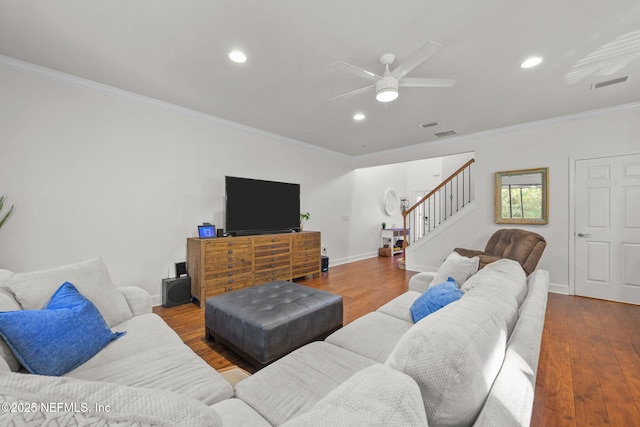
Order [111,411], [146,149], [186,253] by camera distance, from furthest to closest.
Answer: [186,253], [146,149], [111,411]

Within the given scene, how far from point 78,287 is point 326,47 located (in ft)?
8.63

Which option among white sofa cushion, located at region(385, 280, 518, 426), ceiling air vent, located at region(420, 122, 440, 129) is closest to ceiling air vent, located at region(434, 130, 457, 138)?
ceiling air vent, located at region(420, 122, 440, 129)

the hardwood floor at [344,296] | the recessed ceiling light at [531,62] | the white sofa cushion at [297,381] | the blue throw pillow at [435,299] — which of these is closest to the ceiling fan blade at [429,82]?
the recessed ceiling light at [531,62]

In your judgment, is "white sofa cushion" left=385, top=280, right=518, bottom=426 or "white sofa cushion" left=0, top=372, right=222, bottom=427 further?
"white sofa cushion" left=385, top=280, right=518, bottom=426

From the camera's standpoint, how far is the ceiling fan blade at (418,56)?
1812 mm

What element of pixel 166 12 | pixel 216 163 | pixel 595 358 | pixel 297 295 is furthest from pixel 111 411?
pixel 216 163

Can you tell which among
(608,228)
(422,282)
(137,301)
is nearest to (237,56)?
(137,301)

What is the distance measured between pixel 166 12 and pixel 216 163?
7.62 ft

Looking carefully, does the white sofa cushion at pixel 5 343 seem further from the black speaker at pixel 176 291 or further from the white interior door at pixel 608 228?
the white interior door at pixel 608 228

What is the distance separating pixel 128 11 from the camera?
1.90 meters

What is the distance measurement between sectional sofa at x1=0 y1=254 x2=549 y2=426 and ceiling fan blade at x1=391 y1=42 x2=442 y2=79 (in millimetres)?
1591

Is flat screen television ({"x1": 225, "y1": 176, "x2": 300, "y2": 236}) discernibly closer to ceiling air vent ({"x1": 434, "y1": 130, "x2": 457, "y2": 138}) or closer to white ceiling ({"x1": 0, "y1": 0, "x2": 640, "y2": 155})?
white ceiling ({"x1": 0, "y1": 0, "x2": 640, "y2": 155})

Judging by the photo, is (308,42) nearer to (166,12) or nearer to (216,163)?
(166,12)

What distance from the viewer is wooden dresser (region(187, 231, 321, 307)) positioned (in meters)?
3.40
